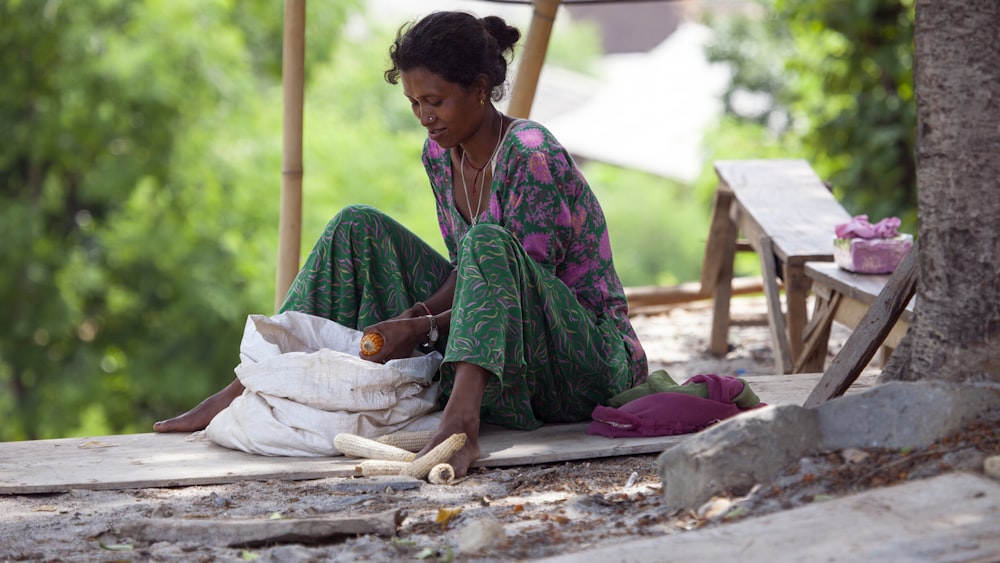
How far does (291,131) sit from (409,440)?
1.94 metres

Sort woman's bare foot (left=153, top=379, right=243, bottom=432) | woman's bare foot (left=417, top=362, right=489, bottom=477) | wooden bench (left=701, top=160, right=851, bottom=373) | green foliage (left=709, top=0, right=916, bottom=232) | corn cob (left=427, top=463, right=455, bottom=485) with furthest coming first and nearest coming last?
green foliage (left=709, top=0, right=916, bottom=232)
wooden bench (left=701, top=160, right=851, bottom=373)
woman's bare foot (left=153, top=379, right=243, bottom=432)
woman's bare foot (left=417, top=362, right=489, bottom=477)
corn cob (left=427, top=463, right=455, bottom=485)

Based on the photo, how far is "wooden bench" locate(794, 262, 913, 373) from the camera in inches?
176

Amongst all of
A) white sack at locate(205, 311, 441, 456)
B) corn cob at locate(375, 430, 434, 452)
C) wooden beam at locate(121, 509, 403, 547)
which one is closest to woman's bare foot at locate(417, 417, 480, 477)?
corn cob at locate(375, 430, 434, 452)

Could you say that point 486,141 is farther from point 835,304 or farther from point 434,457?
point 835,304

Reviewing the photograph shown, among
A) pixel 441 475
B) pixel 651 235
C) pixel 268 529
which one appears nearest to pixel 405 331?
pixel 441 475

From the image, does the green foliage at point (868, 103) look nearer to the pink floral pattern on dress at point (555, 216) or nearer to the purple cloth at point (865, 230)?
the purple cloth at point (865, 230)

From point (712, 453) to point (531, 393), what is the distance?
1068 mm

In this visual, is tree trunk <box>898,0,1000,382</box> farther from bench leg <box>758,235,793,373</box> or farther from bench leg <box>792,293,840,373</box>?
bench leg <box>758,235,793,373</box>

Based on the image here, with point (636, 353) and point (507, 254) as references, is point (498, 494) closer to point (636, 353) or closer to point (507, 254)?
point (507, 254)

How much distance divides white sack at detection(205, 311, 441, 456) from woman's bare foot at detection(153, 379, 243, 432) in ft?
0.63

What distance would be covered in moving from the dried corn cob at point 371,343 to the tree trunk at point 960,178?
4.94 feet

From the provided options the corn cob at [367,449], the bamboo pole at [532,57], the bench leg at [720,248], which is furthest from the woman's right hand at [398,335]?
the bench leg at [720,248]

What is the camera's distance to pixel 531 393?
145 inches

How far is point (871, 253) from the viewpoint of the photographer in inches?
189
